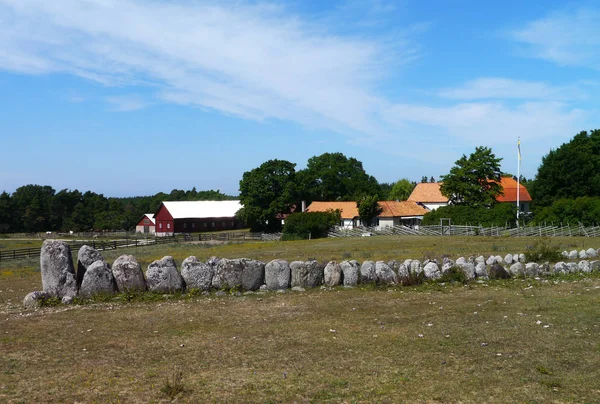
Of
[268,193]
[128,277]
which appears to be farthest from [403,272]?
[268,193]

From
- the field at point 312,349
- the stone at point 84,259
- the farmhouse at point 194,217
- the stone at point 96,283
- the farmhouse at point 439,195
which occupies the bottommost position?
the field at point 312,349

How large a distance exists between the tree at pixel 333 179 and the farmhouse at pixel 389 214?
63.8ft

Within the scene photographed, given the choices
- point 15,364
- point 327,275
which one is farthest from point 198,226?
point 15,364

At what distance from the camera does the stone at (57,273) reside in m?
17.9

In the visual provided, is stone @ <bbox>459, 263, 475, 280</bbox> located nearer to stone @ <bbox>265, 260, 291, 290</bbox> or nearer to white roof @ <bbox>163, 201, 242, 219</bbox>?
stone @ <bbox>265, 260, 291, 290</bbox>

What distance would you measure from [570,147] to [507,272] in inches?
2520

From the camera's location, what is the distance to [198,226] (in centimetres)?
10275

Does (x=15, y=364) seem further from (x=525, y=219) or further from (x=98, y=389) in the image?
(x=525, y=219)

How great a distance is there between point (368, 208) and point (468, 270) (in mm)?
61501

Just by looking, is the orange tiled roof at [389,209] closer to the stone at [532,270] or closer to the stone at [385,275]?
the stone at [532,270]

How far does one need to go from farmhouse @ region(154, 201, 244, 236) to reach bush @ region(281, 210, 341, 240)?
100 feet

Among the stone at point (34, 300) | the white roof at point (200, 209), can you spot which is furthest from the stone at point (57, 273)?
the white roof at point (200, 209)

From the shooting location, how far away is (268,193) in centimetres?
8825

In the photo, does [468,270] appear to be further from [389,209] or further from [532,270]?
[389,209]
